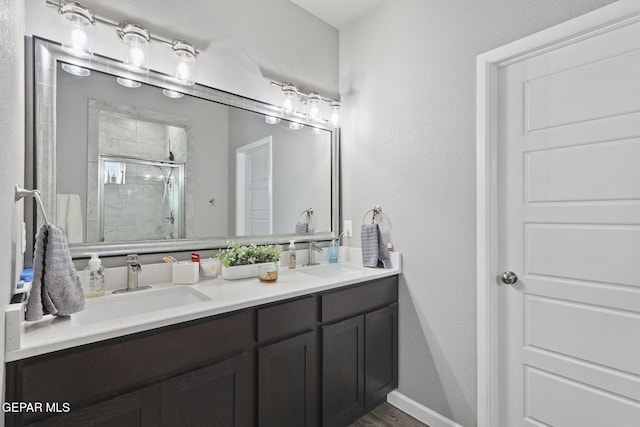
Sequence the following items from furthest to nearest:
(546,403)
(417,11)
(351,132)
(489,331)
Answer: (351,132) → (417,11) → (489,331) → (546,403)

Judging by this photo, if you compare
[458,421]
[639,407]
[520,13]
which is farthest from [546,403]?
[520,13]

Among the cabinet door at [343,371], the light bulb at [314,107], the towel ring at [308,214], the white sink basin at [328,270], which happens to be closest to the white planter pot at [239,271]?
the white sink basin at [328,270]

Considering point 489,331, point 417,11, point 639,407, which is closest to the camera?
point 639,407

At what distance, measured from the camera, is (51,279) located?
40.3 inches

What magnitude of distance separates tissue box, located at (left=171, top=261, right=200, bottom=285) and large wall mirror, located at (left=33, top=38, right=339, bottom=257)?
0.14 metres

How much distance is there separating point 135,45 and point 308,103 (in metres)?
1.10

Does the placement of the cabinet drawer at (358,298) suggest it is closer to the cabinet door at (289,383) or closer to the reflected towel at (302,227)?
the cabinet door at (289,383)

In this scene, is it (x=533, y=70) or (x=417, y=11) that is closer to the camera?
(x=533, y=70)

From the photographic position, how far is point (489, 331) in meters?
1.64

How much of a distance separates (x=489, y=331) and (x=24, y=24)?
252 cm

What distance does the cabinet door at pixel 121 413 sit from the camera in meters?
0.95

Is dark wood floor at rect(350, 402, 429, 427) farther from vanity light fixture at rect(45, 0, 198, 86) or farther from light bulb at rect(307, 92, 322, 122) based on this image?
vanity light fixture at rect(45, 0, 198, 86)

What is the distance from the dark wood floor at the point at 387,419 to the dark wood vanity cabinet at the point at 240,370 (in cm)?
10

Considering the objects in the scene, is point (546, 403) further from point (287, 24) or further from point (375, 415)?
point (287, 24)
